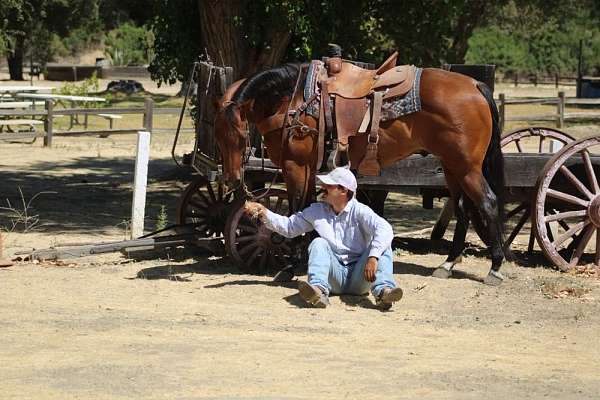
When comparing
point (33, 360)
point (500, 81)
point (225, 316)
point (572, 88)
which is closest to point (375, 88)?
point (225, 316)

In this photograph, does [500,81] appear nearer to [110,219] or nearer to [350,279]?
[110,219]

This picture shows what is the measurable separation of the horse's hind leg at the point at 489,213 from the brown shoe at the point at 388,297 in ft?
4.68

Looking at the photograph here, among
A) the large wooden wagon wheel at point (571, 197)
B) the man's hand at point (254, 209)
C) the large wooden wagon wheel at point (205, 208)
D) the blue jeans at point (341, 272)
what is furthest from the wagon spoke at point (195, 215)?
the large wooden wagon wheel at point (571, 197)

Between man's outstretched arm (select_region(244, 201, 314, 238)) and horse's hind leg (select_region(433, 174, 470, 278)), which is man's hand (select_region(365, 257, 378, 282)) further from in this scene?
horse's hind leg (select_region(433, 174, 470, 278))

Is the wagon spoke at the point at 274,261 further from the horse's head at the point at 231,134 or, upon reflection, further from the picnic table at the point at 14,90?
the picnic table at the point at 14,90

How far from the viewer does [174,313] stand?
314 inches

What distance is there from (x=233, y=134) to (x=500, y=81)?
170 feet

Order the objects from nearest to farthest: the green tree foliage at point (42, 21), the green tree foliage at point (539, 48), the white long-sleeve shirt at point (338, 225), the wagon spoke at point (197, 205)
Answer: the white long-sleeve shirt at point (338, 225), the wagon spoke at point (197, 205), the green tree foliage at point (42, 21), the green tree foliage at point (539, 48)

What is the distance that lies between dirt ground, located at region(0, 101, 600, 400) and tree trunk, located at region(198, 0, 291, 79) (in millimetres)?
3658

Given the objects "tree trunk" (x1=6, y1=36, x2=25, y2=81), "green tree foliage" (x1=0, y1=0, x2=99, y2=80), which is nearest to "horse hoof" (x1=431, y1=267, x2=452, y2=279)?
"green tree foliage" (x1=0, y1=0, x2=99, y2=80)

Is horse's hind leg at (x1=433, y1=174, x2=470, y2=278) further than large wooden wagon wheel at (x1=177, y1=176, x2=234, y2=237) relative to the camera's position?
No

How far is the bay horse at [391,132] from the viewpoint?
30.3 ft

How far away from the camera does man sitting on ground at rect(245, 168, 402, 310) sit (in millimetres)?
8234

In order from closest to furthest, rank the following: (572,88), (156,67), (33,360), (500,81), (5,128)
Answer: (33,360) → (156,67) → (5,128) → (572,88) → (500,81)
